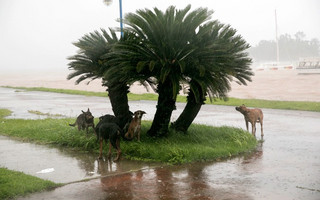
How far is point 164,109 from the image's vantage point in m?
9.30

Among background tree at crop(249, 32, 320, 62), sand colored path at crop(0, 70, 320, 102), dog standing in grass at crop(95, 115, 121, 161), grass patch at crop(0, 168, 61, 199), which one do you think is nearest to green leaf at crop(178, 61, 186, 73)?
dog standing in grass at crop(95, 115, 121, 161)

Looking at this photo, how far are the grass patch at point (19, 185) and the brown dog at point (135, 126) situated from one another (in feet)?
8.43

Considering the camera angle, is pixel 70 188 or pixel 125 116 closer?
pixel 70 188

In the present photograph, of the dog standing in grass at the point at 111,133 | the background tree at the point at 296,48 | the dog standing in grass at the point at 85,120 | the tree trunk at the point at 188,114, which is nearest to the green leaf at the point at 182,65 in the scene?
the tree trunk at the point at 188,114

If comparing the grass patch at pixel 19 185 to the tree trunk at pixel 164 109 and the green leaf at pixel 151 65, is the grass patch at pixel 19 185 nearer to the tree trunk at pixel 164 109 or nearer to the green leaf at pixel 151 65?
the green leaf at pixel 151 65

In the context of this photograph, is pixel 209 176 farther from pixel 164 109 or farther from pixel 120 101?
pixel 120 101

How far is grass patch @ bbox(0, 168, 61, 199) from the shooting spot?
19.9 ft

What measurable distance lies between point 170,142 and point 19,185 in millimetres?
3430

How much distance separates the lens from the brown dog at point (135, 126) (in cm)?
893

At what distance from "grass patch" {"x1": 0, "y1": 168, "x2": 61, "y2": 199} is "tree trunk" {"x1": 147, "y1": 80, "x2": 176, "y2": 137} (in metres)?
3.20

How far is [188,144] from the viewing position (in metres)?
8.86

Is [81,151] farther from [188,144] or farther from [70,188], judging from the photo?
[70,188]

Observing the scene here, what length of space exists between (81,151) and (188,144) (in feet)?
7.18

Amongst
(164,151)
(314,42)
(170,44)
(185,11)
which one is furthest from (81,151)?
(314,42)
